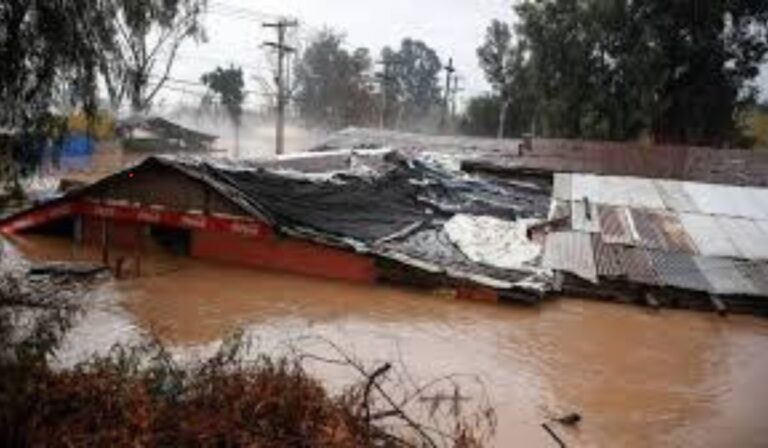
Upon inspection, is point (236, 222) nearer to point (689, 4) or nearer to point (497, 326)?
point (497, 326)

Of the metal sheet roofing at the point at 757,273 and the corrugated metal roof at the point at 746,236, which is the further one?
the corrugated metal roof at the point at 746,236

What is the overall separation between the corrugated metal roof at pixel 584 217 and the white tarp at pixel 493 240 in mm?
1064

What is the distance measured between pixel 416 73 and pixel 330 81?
813 inches

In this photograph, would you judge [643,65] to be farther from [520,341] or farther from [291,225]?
[520,341]

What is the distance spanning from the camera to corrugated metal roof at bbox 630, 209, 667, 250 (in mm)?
18031

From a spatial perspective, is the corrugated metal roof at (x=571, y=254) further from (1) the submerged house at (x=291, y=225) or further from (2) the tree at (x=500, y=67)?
(2) the tree at (x=500, y=67)

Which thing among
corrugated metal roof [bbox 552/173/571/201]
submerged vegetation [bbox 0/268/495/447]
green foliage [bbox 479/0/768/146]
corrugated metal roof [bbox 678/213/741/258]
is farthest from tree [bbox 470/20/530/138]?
submerged vegetation [bbox 0/268/495/447]

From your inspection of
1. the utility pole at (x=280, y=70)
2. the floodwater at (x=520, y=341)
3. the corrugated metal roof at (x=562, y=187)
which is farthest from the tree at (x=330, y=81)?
the floodwater at (x=520, y=341)

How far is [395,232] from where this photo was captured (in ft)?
61.7

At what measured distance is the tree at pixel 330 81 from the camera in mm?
65625

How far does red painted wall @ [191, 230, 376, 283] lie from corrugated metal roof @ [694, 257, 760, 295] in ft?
22.3

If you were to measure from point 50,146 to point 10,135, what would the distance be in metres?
0.41

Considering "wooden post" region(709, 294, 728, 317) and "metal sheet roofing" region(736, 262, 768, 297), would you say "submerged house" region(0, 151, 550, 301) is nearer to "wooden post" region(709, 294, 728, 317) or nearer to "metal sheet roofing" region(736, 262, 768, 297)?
"wooden post" region(709, 294, 728, 317)

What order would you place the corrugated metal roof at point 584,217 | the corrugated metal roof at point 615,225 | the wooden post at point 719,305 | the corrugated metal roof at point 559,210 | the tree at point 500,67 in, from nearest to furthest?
the wooden post at point 719,305
the corrugated metal roof at point 615,225
the corrugated metal roof at point 584,217
the corrugated metal roof at point 559,210
the tree at point 500,67
